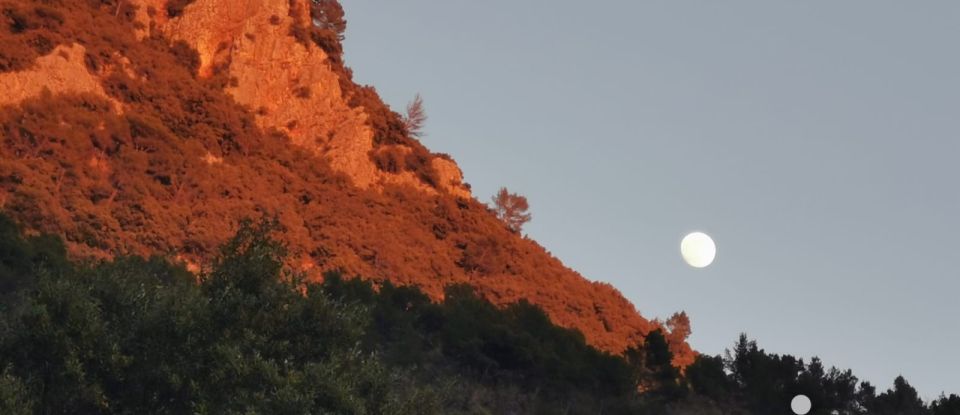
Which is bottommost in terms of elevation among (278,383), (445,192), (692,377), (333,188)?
(278,383)

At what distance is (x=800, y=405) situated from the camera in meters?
33.7

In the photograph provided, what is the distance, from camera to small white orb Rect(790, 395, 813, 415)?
110 feet

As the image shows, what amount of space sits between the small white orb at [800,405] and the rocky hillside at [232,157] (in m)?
22.1

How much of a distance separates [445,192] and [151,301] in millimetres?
48462

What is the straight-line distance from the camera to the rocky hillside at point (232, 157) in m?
48.1

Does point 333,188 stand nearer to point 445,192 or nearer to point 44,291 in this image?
point 445,192

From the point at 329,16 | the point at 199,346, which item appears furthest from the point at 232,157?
the point at 199,346

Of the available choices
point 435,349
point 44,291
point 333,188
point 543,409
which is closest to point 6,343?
A: point 44,291

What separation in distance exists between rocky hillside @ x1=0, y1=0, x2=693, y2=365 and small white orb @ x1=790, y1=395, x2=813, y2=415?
22.1 metres

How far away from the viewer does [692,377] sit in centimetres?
3762

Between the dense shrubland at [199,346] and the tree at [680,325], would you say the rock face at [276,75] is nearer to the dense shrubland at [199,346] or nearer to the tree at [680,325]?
the tree at [680,325]

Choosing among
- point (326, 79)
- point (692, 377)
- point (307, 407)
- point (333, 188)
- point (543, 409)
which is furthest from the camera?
point (326, 79)

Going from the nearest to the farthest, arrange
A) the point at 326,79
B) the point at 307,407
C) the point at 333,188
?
the point at 307,407 < the point at 333,188 < the point at 326,79

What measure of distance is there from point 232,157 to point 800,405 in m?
34.2
